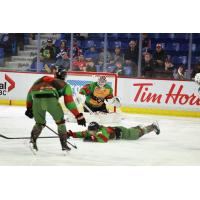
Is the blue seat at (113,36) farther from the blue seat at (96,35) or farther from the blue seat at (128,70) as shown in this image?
the blue seat at (128,70)

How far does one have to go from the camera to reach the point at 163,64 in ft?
22.6

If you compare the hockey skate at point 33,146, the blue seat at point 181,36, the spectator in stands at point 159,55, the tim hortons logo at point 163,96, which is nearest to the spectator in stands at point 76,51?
the spectator in stands at point 159,55

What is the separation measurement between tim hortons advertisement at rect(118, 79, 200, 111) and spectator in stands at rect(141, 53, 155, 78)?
24cm

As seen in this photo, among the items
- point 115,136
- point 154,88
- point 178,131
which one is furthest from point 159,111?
point 115,136

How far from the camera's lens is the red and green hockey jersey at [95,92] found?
20.5ft

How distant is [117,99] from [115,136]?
2.72ft

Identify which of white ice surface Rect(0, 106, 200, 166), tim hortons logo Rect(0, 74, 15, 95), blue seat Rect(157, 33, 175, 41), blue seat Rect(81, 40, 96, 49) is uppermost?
blue seat Rect(157, 33, 175, 41)

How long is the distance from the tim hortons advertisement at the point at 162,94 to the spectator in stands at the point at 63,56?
1253 mm

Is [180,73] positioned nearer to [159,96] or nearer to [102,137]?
[159,96]

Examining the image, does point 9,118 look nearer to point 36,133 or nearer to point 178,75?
point 36,133

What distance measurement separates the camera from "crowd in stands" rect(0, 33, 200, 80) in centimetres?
574

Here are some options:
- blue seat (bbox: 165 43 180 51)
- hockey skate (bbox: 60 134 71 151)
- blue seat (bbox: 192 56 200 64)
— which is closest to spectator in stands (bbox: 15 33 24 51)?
hockey skate (bbox: 60 134 71 151)

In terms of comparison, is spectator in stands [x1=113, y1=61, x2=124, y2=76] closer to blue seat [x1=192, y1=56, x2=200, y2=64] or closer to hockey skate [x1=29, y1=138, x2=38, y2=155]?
blue seat [x1=192, y1=56, x2=200, y2=64]

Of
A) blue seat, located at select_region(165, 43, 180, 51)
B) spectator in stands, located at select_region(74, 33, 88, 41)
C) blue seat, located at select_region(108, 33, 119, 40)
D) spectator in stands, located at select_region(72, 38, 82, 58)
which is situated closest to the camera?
spectator in stands, located at select_region(74, 33, 88, 41)
